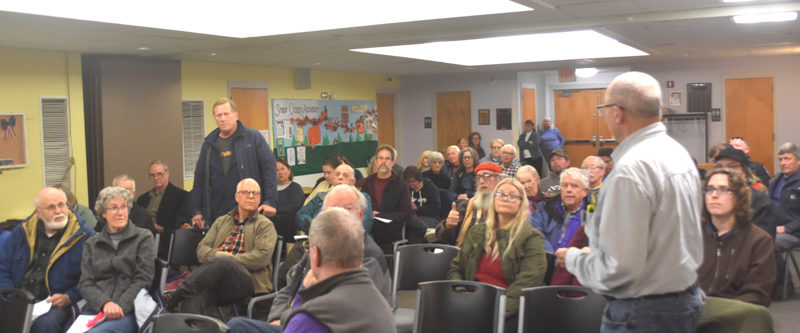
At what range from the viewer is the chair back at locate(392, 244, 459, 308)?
415 centimetres

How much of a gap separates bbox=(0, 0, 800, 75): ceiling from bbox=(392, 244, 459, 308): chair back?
2.12 m

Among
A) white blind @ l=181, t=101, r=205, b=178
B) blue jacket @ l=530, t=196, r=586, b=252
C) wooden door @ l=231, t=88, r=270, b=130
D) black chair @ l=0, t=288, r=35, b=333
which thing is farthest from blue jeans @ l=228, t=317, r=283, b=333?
wooden door @ l=231, t=88, r=270, b=130

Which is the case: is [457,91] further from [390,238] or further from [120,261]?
[120,261]

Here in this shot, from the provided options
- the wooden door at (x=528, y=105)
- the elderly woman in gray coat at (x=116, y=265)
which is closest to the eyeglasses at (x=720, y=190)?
the elderly woman in gray coat at (x=116, y=265)

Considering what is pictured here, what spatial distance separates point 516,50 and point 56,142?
21.1ft

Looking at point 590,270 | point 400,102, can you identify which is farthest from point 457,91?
point 590,270

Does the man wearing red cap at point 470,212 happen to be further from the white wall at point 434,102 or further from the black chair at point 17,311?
the white wall at point 434,102

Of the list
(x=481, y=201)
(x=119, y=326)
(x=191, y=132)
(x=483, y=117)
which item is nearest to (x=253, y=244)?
(x=119, y=326)

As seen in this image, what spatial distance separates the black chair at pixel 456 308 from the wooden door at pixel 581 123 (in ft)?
Answer: 37.2

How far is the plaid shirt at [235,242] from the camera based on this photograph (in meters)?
4.62

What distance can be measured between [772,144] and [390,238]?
9.12m

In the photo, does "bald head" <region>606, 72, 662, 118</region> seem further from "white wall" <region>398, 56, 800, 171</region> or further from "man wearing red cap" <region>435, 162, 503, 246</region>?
"white wall" <region>398, 56, 800, 171</region>

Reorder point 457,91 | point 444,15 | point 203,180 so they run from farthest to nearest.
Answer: point 457,91 → point 444,15 → point 203,180

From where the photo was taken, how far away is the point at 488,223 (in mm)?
3900
